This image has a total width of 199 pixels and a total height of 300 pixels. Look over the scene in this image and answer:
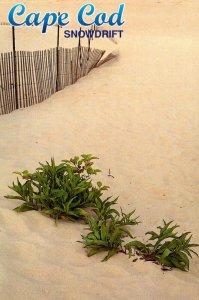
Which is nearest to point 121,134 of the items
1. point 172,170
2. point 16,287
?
point 172,170

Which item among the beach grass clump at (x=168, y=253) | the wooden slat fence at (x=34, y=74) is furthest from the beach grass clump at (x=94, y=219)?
the wooden slat fence at (x=34, y=74)

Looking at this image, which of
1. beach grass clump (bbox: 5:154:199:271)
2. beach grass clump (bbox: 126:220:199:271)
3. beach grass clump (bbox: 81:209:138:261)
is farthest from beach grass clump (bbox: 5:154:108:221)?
beach grass clump (bbox: 126:220:199:271)

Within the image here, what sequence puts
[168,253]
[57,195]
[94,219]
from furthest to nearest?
[94,219], [57,195], [168,253]

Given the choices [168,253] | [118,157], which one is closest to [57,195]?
[168,253]

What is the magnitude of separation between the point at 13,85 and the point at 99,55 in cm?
276

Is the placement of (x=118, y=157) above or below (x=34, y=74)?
below

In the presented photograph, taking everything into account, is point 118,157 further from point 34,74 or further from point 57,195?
point 34,74

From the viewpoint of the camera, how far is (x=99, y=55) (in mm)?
7621

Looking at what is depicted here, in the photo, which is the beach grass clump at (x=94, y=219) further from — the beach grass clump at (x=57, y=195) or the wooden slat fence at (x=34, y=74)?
the wooden slat fence at (x=34, y=74)

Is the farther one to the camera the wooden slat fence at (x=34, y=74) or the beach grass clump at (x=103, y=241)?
the wooden slat fence at (x=34, y=74)

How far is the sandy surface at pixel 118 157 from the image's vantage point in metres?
2.22

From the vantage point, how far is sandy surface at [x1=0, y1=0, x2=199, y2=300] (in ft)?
7.28

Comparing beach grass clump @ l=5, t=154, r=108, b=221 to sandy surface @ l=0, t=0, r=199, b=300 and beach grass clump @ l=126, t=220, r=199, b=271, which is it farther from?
beach grass clump @ l=126, t=220, r=199, b=271

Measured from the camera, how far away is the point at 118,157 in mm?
4387
